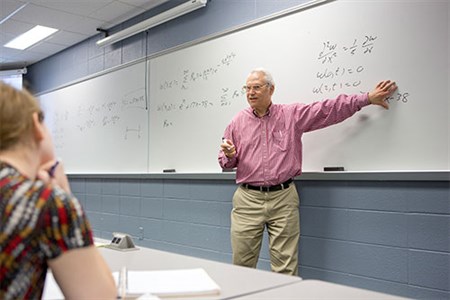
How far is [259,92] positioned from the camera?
2.51 meters

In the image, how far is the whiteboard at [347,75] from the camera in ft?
7.04

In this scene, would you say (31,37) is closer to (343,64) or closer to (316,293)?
(343,64)

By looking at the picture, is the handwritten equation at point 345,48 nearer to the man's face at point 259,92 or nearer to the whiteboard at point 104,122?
the man's face at point 259,92

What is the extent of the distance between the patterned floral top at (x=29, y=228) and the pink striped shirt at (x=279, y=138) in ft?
5.89

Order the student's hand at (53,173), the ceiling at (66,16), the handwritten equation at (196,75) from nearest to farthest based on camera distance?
the student's hand at (53,173) → the handwritten equation at (196,75) → the ceiling at (66,16)

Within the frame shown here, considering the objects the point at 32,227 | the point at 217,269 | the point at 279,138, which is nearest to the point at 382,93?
the point at 279,138

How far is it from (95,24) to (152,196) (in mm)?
1903

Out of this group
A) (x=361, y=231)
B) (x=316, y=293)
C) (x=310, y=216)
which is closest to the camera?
(x=316, y=293)

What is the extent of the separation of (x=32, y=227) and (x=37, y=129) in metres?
0.18

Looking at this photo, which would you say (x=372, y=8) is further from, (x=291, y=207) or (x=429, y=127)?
(x=291, y=207)

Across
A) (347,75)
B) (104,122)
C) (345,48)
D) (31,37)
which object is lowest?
(104,122)

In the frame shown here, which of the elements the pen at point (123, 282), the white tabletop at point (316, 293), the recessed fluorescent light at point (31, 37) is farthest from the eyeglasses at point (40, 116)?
the recessed fluorescent light at point (31, 37)

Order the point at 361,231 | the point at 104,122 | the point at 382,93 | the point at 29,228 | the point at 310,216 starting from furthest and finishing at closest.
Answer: the point at 104,122, the point at 310,216, the point at 361,231, the point at 382,93, the point at 29,228

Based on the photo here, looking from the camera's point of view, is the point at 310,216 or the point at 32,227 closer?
the point at 32,227
